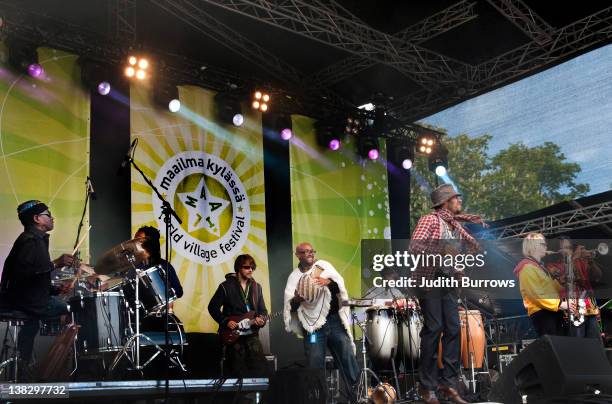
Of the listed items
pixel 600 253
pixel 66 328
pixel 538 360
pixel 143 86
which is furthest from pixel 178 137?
pixel 538 360

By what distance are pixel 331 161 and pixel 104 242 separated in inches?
153

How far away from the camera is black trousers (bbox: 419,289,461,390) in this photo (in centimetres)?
535

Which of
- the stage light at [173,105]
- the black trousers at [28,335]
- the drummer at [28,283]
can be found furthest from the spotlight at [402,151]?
the black trousers at [28,335]

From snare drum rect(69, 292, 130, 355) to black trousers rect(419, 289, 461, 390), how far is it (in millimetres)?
3073

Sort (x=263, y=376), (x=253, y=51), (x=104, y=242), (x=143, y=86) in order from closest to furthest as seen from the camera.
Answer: (x=263, y=376) → (x=104, y=242) → (x=143, y=86) → (x=253, y=51)

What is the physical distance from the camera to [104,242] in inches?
357

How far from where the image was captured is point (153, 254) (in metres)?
8.55

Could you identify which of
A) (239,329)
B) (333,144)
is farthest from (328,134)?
(239,329)

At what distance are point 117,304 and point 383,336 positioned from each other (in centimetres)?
334

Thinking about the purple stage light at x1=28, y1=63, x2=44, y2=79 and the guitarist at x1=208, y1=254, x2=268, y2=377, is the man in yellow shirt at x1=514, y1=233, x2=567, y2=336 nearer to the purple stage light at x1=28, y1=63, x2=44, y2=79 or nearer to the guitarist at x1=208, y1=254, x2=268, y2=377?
the guitarist at x1=208, y1=254, x2=268, y2=377

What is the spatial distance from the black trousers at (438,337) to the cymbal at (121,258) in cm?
281

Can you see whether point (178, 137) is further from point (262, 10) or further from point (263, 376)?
point (263, 376)

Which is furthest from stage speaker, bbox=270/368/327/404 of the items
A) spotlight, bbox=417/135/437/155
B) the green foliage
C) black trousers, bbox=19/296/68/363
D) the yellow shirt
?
spotlight, bbox=417/135/437/155

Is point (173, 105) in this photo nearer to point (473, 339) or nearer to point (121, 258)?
point (121, 258)
